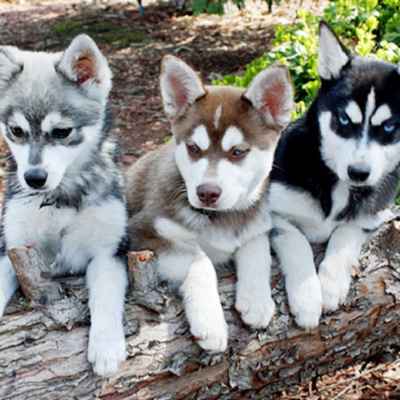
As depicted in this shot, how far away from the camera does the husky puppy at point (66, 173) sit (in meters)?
3.43

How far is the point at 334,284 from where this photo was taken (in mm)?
3711

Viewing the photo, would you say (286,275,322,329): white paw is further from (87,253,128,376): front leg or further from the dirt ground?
the dirt ground

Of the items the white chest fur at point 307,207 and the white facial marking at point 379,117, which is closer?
the white facial marking at point 379,117

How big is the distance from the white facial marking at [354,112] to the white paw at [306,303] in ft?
3.30

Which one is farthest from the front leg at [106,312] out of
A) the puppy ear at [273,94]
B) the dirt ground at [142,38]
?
the dirt ground at [142,38]

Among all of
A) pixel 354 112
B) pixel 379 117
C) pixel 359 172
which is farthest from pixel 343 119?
pixel 359 172

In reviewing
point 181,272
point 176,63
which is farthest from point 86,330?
point 176,63

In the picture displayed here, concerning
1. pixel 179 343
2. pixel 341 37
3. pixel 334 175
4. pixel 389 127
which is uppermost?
pixel 389 127

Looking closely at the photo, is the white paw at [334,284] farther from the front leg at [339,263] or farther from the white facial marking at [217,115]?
the white facial marking at [217,115]

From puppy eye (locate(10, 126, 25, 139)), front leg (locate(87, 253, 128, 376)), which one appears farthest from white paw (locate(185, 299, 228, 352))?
puppy eye (locate(10, 126, 25, 139))

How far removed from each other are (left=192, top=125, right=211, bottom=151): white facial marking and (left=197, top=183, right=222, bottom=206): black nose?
270mm

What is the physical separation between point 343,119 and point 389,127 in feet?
0.89

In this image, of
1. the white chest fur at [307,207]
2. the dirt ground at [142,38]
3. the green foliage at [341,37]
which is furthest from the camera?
the dirt ground at [142,38]

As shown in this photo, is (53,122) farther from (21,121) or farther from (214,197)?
(214,197)
